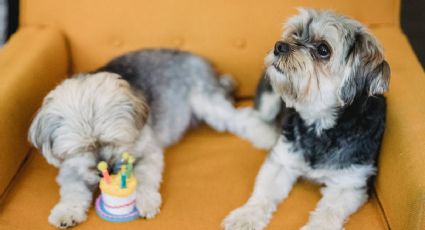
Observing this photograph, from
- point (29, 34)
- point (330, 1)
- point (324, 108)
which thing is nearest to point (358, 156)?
point (324, 108)

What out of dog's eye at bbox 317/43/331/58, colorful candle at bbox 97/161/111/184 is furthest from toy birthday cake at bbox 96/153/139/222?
dog's eye at bbox 317/43/331/58

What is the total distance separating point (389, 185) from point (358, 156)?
19 cm

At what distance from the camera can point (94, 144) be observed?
2033 mm

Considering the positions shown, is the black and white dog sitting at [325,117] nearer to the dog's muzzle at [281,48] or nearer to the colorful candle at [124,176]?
the dog's muzzle at [281,48]

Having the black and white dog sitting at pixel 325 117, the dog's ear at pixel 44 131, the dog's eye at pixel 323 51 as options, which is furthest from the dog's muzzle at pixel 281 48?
the dog's ear at pixel 44 131

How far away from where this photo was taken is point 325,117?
215 centimetres

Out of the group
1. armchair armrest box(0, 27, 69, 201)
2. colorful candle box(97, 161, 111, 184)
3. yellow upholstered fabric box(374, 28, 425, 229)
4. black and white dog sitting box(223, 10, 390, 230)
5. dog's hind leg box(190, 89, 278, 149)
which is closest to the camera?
yellow upholstered fabric box(374, 28, 425, 229)

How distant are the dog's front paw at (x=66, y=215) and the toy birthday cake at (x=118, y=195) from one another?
0.26 ft

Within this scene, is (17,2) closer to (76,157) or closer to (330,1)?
(76,157)

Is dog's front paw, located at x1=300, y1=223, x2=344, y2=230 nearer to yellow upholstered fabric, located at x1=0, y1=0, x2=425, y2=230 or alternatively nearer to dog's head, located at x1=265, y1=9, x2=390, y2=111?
yellow upholstered fabric, located at x1=0, y1=0, x2=425, y2=230

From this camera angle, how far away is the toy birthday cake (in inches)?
79.6

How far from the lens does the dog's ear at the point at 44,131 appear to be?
2031 mm

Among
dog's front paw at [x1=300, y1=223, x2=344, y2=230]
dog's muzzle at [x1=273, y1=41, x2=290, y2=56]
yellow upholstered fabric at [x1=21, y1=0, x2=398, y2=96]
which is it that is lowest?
dog's front paw at [x1=300, y1=223, x2=344, y2=230]

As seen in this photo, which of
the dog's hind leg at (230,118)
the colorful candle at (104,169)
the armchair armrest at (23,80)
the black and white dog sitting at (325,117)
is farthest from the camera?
the dog's hind leg at (230,118)
